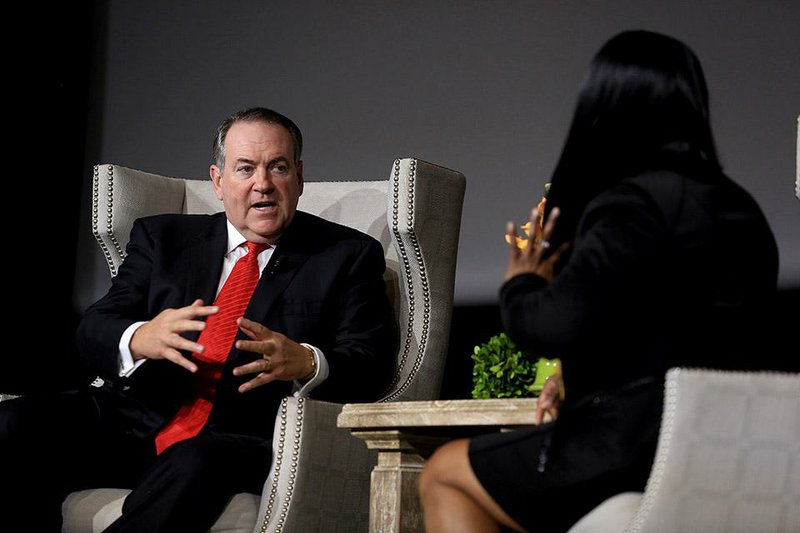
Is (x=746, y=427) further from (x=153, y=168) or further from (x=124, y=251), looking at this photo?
(x=153, y=168)

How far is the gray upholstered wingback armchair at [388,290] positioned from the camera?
2.24m

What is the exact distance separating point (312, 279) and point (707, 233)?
1.24 metres

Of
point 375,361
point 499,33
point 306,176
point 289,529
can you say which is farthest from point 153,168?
point 289,529

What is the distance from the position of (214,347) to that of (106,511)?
0.42 metres

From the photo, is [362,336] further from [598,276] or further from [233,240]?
[598,276]

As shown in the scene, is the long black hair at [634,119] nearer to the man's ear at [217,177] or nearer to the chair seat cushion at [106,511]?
the chair seat cushion at [106,511]

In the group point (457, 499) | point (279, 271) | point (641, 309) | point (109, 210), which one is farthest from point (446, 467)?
point (109, 210)

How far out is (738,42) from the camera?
9.78ft

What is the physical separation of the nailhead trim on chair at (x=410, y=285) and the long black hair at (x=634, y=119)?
0.91 meters

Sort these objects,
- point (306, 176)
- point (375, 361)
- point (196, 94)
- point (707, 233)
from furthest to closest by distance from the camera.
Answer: point (196, 94) < point (306, 176) < point (375, 361) < point (707, 233)

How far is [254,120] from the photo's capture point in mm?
2676

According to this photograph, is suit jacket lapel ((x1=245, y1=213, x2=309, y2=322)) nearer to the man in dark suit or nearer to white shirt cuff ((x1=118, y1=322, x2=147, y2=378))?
the man in dark suit

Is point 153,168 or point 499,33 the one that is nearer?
point 499,33

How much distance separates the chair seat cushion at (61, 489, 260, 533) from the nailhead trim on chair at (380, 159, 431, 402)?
46 centimetres
